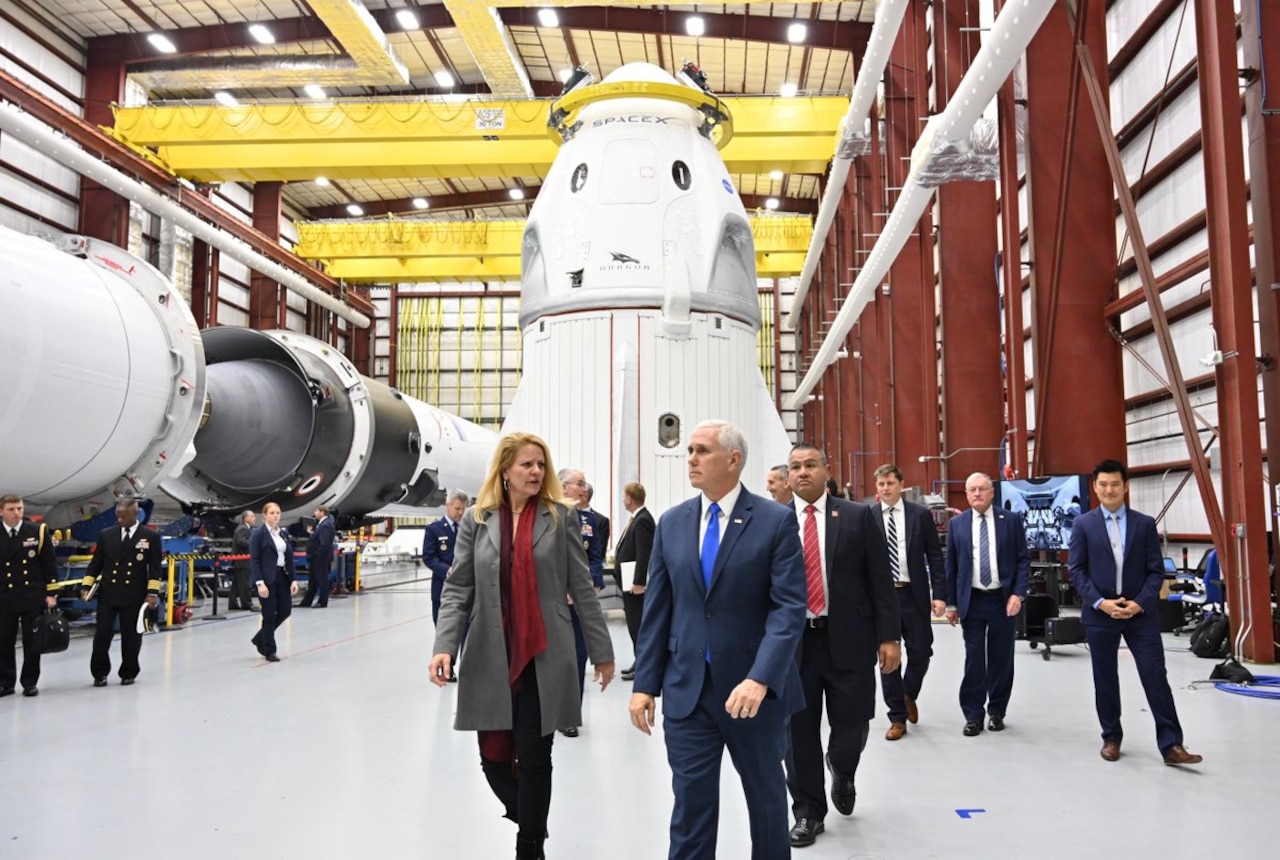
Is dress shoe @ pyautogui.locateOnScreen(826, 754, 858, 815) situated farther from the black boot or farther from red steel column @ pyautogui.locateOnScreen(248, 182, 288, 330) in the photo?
red steel column @ pyautogui.locateOnScreen(248, 182, 288, 330)

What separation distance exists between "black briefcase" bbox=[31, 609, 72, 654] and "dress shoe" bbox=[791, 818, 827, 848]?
573 cm

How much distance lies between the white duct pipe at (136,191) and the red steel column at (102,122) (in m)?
1.52

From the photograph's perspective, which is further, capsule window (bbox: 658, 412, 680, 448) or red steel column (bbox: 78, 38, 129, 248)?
red steel column (bbox: 78, 38, 129, 248)

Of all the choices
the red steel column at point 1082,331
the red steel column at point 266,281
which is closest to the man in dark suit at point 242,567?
the red steel column at point 1082,331

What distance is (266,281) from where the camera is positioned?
28.6 m

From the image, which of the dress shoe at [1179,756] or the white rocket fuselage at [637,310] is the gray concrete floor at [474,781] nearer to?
the dress shoe at [1179,756]

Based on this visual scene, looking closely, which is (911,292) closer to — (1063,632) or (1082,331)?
(1082,331)

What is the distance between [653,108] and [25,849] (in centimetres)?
914

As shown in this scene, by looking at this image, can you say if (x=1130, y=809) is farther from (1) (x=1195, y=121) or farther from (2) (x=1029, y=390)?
(2) (x=1029, y=390)

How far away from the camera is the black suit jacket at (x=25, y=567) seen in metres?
6.80

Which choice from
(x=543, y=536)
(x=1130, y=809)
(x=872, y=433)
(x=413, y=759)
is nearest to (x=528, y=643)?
(x=543, y=536)

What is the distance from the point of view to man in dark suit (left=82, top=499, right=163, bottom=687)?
7.15m

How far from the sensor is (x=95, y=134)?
17.9m

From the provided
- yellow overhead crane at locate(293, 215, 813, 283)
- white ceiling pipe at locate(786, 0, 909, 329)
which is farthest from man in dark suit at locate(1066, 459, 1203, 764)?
yellow overhead crane at locate(293, 215, 813, 283)
